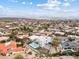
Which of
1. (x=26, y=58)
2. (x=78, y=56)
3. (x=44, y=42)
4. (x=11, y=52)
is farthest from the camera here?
(x=44, y=42)

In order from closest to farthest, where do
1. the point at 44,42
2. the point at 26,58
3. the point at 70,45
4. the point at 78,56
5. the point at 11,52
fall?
1. the point at 26,58
2. the point at 78,56
3. the point at 11,52
4. the point at 70,45
5. the point at 44,42

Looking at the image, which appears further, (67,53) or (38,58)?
(67,53)

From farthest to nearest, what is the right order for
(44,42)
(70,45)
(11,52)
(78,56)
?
1. (44,42)
2. (70,45)
3. (11,52)
4. (78,56)

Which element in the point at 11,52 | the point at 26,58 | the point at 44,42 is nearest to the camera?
the point at 26,58

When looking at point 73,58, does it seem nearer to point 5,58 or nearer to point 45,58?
point 45,58

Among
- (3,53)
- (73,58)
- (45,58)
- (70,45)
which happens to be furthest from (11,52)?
(70,45)

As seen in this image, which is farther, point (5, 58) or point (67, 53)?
point (67, 53)

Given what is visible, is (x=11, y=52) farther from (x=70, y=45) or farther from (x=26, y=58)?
(x=70, y=45)

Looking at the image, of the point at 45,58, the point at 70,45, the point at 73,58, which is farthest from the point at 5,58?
the point at 70,45
